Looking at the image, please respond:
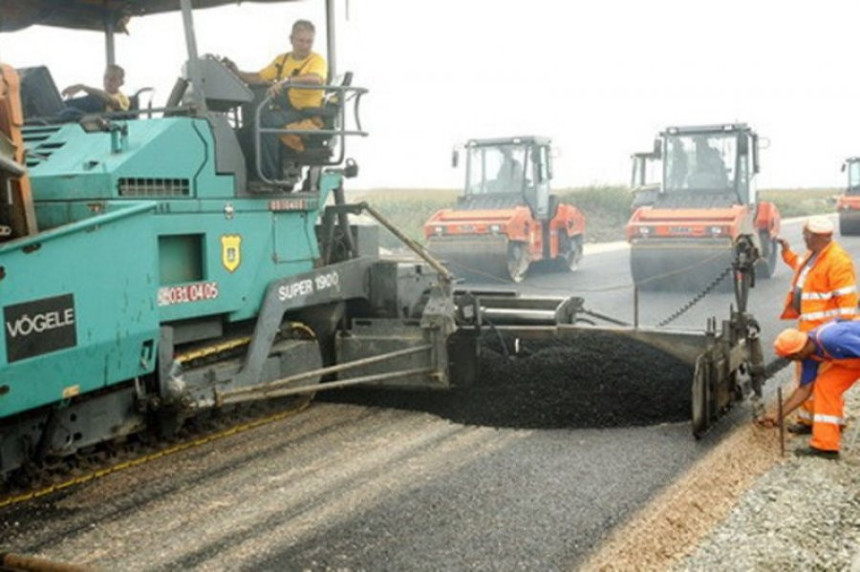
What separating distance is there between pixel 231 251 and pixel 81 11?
2.33 metres

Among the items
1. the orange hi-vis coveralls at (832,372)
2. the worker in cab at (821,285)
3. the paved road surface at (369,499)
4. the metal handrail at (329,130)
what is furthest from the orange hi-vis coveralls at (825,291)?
the metal handrail at (329,130)

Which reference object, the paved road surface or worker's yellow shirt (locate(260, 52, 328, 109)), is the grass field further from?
the paved road surface

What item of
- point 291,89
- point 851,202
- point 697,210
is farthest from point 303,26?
point 851,202

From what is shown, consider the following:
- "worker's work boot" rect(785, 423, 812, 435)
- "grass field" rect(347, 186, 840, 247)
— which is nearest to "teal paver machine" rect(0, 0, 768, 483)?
"worker's work boot" rect(785, 423, 812, 435)

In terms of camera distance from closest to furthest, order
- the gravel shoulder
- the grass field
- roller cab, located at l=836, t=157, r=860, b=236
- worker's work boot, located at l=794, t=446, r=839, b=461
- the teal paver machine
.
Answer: the gravel shoulder < the teal paver machine < worker's work boot, located at l=794, t=446, r=839, b=461 < roller cab, located at l=836, t=157, r=860, b=236 < the grass field

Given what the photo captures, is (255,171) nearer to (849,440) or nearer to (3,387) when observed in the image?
(3,387)

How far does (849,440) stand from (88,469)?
4554 mm

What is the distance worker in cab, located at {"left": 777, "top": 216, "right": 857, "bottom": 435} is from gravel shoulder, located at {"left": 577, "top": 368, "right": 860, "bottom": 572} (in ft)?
2.80

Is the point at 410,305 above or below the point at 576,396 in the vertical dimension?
above

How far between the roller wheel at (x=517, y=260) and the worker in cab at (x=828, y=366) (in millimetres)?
11077

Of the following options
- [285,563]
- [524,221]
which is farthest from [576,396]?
[524,221]

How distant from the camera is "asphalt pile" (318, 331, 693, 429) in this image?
6.71m

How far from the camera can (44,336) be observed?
456cm

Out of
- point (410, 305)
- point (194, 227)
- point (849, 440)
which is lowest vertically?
point (849, 440)
